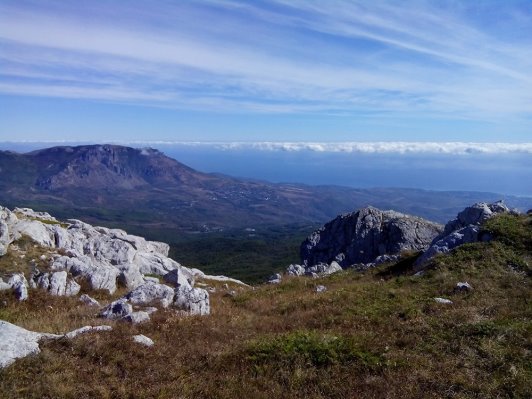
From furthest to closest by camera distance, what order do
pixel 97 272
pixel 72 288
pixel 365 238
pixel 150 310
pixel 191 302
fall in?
pixel 365 238, pixel 97 272, pixel 72 288, pixel 191 302, pixel 150 310

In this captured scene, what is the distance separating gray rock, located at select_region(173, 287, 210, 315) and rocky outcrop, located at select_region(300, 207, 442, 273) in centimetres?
2982

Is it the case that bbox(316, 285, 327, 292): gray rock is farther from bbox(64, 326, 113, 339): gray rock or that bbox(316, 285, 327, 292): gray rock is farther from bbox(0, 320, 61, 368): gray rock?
bbox(0, 320, 61, 368): gray rock

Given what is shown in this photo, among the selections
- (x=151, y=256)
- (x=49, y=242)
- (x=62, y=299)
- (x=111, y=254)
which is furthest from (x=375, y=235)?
(x=62, y=299)

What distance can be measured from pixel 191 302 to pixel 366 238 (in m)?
50.9

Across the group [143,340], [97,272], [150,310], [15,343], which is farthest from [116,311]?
[97,272]

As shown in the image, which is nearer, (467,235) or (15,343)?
(15,343)

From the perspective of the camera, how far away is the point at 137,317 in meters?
16.4

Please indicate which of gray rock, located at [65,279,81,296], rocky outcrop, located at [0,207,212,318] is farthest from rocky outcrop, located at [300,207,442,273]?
gray rock, located at [65,279,81,296]

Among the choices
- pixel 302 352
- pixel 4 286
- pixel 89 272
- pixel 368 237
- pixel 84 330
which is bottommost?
pixel 368 237

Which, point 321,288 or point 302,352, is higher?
point 302,352

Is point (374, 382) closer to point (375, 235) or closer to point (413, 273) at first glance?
point (413, 273)

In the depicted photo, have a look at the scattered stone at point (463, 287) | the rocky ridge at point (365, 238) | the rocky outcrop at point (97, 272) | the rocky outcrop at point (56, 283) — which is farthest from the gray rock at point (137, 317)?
the rocky ridge at point (365, 238)

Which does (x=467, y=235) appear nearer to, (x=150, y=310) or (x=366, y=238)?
(x=150, y=310)

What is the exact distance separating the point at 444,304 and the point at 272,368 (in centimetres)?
1025
